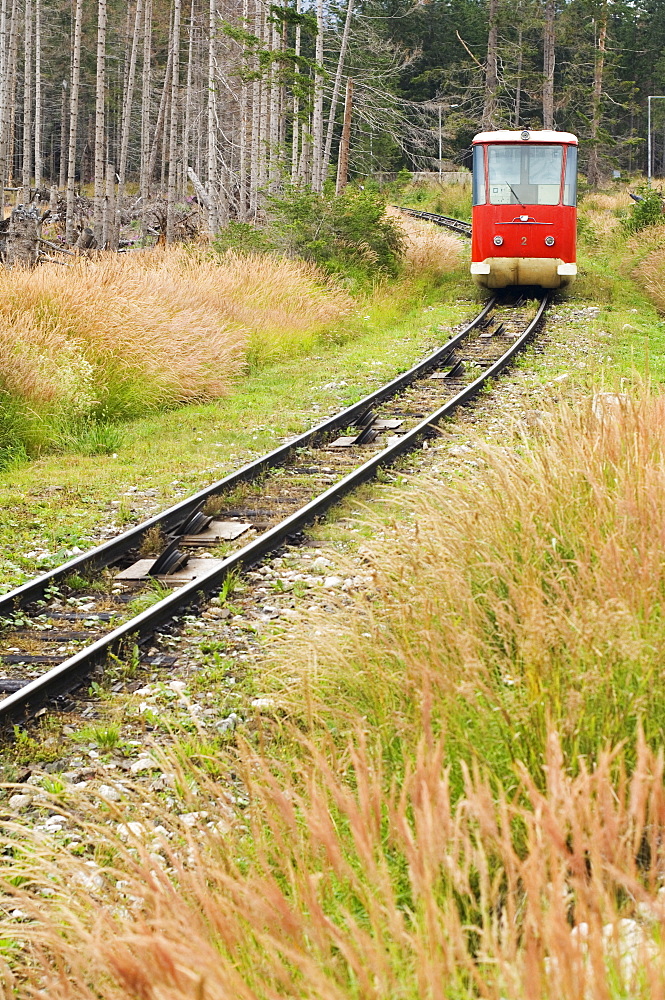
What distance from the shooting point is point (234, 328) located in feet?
54.0

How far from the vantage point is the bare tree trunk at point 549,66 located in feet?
154

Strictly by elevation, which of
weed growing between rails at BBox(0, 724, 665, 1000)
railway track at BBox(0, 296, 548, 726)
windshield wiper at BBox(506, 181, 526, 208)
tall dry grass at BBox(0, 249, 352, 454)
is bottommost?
railway track at BBox(0, 296, 548, 726)

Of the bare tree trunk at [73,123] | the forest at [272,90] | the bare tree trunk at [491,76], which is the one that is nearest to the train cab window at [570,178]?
the forest at [272,90]

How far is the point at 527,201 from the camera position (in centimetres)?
2116

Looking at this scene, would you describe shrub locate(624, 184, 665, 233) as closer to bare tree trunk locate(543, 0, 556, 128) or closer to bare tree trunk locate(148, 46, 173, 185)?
bare tree trunk locate(148, 46, 173, 185)

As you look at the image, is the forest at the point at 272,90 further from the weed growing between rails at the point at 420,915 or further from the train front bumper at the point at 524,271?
the weed growing between rails at the point at 420,915

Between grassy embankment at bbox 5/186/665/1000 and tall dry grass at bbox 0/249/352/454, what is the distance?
600 centimetres

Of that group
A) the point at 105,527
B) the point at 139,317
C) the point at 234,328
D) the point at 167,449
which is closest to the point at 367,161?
the point at 234,328

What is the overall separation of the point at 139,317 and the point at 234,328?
10.3 ft

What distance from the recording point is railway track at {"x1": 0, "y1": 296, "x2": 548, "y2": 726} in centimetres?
559

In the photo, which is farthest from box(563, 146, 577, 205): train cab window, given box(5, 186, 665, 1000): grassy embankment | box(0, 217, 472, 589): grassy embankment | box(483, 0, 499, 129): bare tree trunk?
box(483, 0, 499, 129): bare tree trunk

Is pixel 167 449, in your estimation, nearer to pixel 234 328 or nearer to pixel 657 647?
pixel 234 328

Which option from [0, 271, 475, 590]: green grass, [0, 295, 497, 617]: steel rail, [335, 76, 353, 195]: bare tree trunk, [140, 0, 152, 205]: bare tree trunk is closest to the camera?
[0, 295, 497, 617]: steel rail

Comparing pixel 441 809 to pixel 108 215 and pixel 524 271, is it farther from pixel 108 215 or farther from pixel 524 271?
pixel 108 215
